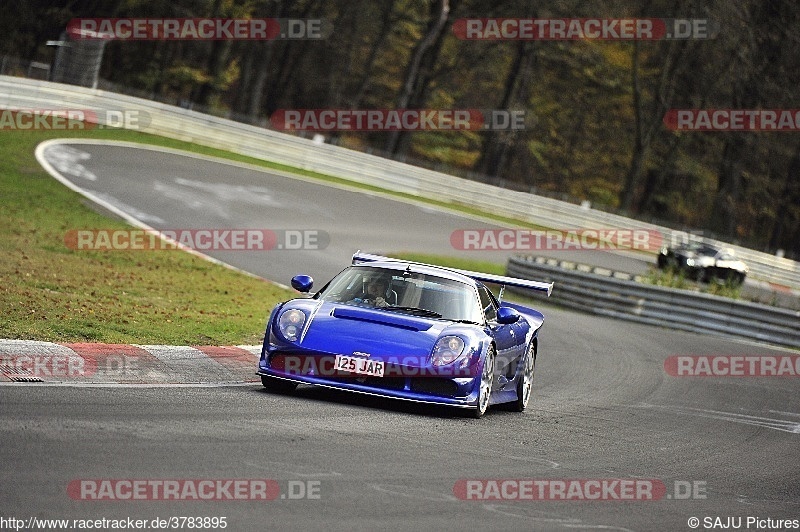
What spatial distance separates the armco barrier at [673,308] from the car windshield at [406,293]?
1327 cm

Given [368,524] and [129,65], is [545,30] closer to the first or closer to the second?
[129,65]

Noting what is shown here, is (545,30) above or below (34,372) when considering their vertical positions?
above

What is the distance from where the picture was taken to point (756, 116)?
5306cm

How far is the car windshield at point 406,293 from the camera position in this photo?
10453 millimetres

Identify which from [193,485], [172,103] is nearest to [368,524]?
[193,485]

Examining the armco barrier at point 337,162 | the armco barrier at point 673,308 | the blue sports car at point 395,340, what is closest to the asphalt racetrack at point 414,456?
the blue sports car at point 395,340

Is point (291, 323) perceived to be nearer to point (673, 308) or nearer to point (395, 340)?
point (395, 340)

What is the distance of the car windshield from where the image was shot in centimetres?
1045

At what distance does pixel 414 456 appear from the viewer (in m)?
7.67

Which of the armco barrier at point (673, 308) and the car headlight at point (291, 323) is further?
the armco barrier at point (673, 308)

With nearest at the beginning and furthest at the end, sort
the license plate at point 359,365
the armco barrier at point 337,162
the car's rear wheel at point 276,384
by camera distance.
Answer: the license plate at point 359,365, the car's rear wheel at point 276,384, the armco barrier at point 337,162

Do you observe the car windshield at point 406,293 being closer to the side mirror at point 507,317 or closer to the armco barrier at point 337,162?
the side mirror at point 507,317

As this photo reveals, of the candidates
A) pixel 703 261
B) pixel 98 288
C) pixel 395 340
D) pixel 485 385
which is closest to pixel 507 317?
pixel 485 385

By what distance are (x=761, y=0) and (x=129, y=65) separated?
2928 cm
